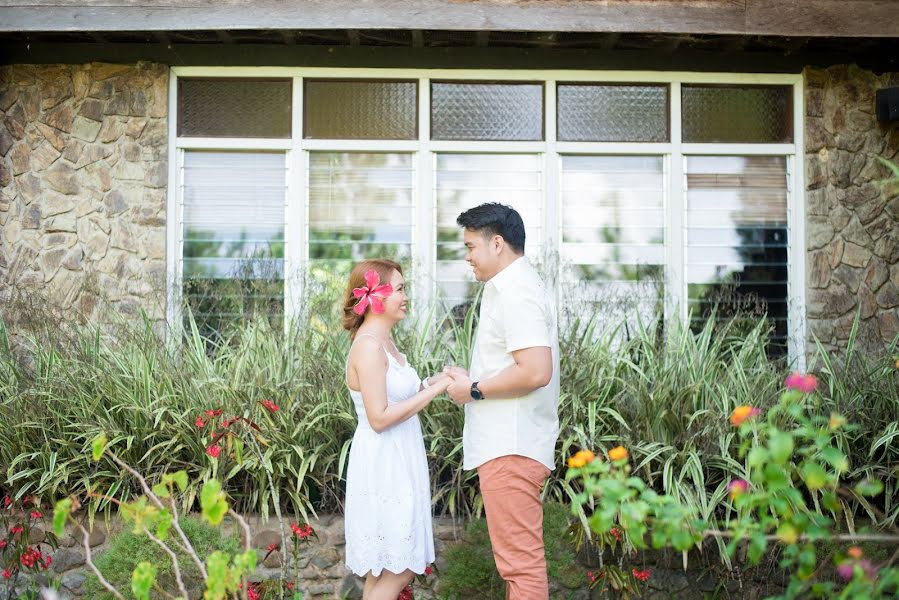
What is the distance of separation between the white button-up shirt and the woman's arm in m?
0.16

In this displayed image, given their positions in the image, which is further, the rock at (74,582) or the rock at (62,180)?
the rock at (62,180)

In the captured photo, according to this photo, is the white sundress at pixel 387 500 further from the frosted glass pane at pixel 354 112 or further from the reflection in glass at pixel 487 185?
the frosted glass pane at pixel 354 112

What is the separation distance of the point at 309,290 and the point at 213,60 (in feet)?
6.15

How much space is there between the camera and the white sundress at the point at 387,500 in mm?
3092

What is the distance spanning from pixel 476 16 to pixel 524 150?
113 cm

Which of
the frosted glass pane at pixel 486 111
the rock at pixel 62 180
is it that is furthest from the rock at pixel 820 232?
the rock at pixel 62 180

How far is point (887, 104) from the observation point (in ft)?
19.9

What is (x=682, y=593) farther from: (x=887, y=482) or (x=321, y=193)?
(x=321, y=193)

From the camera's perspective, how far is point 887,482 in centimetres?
407

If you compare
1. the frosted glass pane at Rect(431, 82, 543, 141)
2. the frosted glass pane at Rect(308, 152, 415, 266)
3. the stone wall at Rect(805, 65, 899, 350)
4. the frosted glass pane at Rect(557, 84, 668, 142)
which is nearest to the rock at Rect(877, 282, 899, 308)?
the stone wall at Rect(805, 65, 899, 350)

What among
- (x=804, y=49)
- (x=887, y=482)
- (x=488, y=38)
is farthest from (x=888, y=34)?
(x=887, y=482)

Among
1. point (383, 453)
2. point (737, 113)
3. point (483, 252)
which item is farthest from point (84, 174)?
point (737, 113)

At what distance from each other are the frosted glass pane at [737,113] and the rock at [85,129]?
13.7 ft

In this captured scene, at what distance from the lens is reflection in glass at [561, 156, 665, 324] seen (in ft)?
20.8
